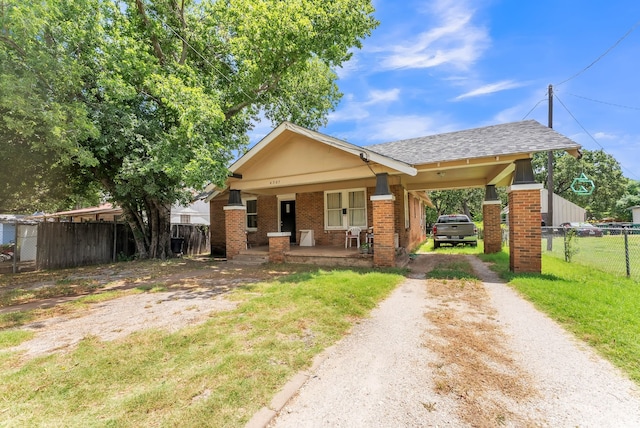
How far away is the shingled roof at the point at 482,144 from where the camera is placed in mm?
7605

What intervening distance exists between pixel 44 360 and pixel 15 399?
2.92ft

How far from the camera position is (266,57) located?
34.5 ft

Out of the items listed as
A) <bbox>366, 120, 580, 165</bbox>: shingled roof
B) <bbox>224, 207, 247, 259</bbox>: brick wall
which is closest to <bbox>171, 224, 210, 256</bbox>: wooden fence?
<bbox>224, 207, 247, 259</bbox>: brick wall

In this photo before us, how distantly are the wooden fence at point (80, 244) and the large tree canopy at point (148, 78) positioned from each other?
1.23 m

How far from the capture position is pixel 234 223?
468 inches

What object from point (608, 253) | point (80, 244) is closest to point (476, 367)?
point (608, 253)

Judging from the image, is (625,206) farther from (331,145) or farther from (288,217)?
(331,145)

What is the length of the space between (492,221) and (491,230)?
0.41 m

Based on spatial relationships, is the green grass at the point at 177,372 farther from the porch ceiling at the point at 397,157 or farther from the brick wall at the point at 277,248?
the brick wall at the point at 277,248

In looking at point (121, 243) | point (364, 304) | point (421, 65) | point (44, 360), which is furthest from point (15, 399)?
point (421, 65)

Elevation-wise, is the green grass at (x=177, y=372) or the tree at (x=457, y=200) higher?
the tree at (x=457, y=200)

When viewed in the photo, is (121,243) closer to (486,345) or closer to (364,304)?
(364,304)

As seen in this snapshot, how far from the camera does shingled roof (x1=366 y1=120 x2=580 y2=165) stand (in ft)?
25.0

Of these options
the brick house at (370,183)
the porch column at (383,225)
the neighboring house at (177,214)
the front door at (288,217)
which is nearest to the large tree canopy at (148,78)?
the brick house at (370,183)
